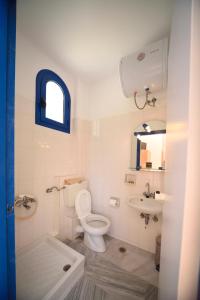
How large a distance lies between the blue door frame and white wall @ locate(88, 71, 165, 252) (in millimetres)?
1540

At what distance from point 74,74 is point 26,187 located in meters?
1.86

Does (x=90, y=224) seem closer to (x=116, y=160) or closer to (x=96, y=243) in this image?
(x=96, y=243)

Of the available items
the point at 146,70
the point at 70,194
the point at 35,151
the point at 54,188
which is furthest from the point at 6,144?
the point at 146,70

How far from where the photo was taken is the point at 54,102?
1.97m

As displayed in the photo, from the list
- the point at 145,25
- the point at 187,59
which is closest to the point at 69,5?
the point at 145,25

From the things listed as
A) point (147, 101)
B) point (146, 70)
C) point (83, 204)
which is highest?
point (146, 70)

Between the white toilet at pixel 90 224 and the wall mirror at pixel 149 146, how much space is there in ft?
2.99

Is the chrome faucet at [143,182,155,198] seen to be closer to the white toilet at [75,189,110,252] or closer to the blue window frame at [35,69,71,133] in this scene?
the white toilet at [75,189,110,252]

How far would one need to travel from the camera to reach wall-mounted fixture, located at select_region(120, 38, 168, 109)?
138cm

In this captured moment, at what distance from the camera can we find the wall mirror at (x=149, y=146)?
5.61 feet

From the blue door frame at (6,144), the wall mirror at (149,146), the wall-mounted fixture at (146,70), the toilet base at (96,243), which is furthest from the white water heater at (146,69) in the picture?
the toilet base at (96,243)

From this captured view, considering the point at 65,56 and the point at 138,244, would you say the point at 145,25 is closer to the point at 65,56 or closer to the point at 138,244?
the point at 65,56

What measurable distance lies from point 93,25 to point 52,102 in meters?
1.06

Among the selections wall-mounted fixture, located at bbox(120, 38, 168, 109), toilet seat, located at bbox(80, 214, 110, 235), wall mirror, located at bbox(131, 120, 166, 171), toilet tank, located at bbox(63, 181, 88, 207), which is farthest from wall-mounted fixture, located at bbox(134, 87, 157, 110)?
toilet seat, located at bbox(80, 214, 110, 235)
